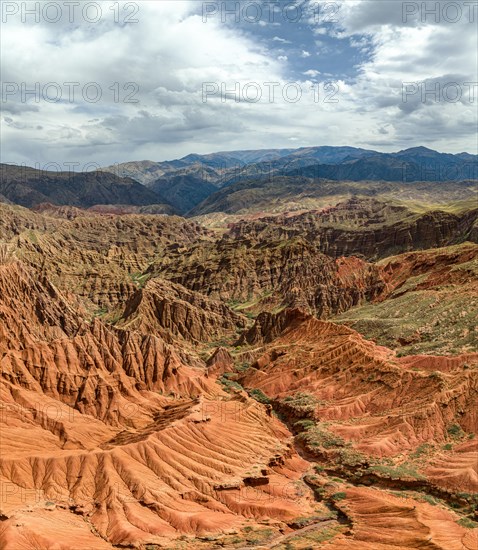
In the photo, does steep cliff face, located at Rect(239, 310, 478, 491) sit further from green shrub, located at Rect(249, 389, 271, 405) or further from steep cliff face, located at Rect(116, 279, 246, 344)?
steep cliff face, located at Rect(116, 279, 246, 344)

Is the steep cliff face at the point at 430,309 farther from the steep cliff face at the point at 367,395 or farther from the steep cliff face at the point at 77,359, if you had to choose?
the steep cliff face at the point at 77,359

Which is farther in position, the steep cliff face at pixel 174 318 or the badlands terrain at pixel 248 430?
A: the steep cliff face at pixel 174 318

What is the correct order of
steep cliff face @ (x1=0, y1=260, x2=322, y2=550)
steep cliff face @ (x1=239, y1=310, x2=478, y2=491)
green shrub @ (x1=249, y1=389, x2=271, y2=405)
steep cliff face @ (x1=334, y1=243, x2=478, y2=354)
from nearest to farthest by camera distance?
steep cliff face @ (x1=0, y1=260, x2=322, y2=550), steep cliff face @ (x1=239, y1=310, x2=478, y2=491), steep cliff face @ (x1=334, y1=243, x2=478, y2=354), green shrub @ (x1=249, y1=389, x2=271, y2=405)

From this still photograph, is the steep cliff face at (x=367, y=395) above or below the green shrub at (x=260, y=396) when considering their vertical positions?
above

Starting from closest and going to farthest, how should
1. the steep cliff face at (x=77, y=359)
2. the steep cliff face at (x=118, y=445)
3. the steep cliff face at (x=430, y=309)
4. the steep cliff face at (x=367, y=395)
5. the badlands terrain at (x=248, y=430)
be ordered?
the steep cliff face at (x=118, y=445)
the badlands terrain at (x=248, y=430)
the steep cliff face at (x=367, y=395)
the steep cliff face at (x=77, y=359)
the steep cliff face at (x=430, y=309)

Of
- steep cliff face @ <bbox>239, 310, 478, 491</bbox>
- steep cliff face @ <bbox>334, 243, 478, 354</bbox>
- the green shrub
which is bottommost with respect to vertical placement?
the green shrub

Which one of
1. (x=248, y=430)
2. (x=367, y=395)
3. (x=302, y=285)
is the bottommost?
(x=248, y=430)

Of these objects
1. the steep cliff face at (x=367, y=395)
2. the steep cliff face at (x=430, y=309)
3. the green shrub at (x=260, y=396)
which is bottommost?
the green shrub at (x=260, y=396)

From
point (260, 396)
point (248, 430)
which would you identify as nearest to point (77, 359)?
point (248, 430)

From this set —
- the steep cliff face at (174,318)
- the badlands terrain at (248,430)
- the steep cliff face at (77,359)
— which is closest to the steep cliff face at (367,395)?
the badlands terrain at (248,430)

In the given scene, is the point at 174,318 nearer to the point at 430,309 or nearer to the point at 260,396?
the point at 260,396

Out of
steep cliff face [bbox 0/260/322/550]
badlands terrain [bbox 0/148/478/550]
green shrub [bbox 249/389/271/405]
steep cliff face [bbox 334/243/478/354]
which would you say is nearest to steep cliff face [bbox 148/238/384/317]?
steep cliff face [bbox 334/243/478/354]

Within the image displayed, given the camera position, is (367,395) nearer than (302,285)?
Yes

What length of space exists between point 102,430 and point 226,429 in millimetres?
16349
